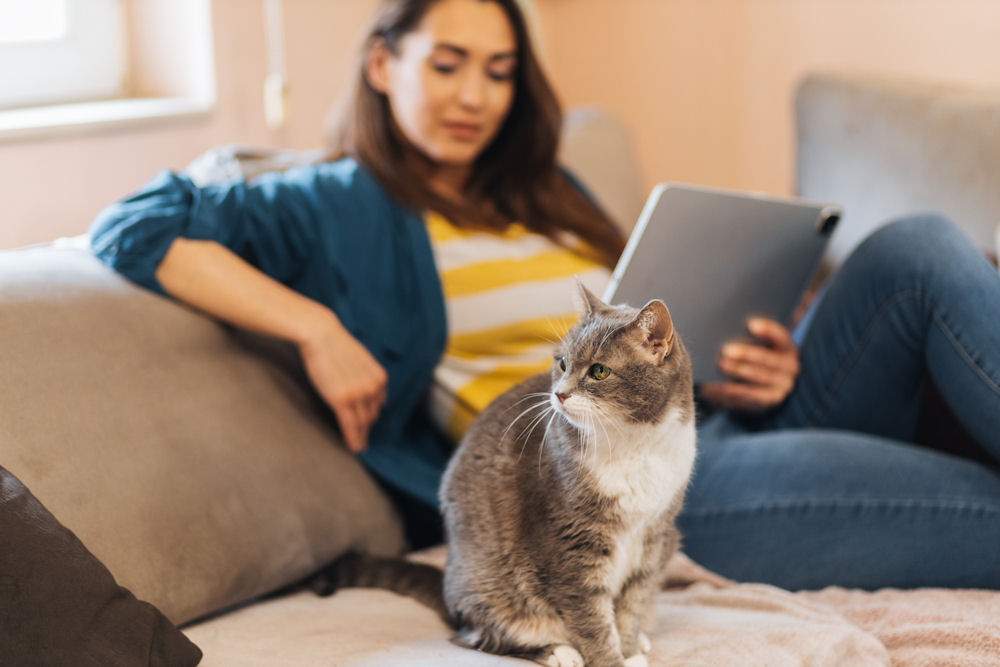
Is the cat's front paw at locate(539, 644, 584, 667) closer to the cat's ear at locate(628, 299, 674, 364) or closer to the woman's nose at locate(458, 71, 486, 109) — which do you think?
the cat's ear at locate(628, 299, 674, 364)

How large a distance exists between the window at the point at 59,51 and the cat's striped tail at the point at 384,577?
1122 millimetres

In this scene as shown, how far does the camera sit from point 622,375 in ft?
2.98

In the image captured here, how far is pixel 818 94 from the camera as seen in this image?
216 cm

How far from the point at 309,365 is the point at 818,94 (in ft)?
4.75

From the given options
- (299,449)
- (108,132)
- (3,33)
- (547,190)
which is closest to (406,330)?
(299,449)

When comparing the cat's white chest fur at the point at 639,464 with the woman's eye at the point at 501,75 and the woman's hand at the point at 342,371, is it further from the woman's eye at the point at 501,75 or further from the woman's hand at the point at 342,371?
the woman's eye at the point at 501,75

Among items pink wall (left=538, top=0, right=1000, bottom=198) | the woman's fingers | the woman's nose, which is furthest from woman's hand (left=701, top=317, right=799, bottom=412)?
pink wall (left=538, top=0, right=1000, bottom=198)

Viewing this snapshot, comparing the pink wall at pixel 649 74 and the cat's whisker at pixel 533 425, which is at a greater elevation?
the pink wall at pixel 649 74

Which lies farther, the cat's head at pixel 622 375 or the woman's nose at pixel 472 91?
the woman's nose at pixel 472 91

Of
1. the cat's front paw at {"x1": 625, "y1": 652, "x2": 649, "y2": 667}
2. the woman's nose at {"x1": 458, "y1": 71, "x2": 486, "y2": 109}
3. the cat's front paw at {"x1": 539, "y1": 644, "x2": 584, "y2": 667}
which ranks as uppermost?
the woman's nose at {"x1": 458, "y1": 71, "x2": 486, "y2": 109}

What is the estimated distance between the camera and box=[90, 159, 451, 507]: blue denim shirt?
1.38 m

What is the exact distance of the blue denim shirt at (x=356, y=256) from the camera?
1375mm

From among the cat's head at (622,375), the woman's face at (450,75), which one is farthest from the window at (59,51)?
the cat's head at (622,375)

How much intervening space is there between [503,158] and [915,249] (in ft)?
2.39
